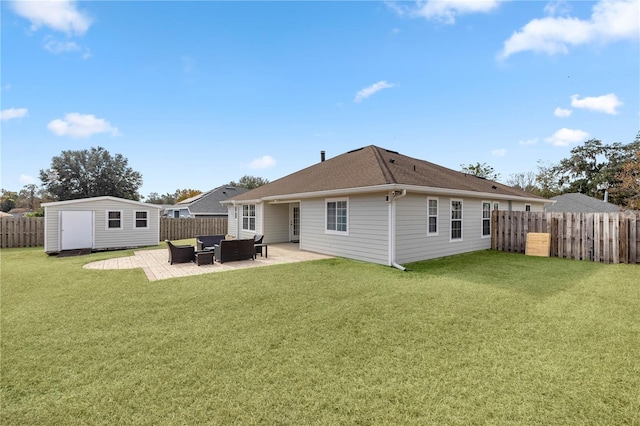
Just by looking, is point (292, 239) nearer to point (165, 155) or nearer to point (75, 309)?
point (75, 309)

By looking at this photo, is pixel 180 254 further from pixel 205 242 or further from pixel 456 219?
pixel 456 219

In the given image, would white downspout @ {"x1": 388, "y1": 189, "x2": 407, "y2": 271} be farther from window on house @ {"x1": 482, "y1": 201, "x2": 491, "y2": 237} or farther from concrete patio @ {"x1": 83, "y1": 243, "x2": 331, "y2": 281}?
window on house @ {"x1": 482, "y1": 201, "x2": 491, "y2": 237}

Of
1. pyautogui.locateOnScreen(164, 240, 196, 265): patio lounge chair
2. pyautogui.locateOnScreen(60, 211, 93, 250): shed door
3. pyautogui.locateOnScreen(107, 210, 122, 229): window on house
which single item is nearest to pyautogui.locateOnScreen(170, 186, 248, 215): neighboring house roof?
pyautogui.locateOnScreen(107, 210, 122, 229): window on house

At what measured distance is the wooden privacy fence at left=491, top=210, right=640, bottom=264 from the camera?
983 centimetres

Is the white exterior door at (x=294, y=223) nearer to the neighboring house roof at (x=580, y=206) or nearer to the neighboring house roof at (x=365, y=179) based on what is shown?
the neighboring house roof at (x=365, y=179)

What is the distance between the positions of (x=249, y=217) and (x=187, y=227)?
22.2 feet

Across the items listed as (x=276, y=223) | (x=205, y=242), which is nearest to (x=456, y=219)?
(x=276, y=223)

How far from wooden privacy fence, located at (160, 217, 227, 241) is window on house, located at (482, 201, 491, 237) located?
17348mm

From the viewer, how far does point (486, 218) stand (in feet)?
43.0

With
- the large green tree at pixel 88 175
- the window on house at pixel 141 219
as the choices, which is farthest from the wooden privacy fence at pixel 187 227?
the large green tree at pixel 88 175

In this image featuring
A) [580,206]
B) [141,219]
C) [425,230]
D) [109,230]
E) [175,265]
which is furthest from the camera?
[580,206]

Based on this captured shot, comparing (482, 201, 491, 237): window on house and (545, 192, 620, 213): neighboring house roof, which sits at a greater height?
(545, 192, 620, 213): neighboring house roof

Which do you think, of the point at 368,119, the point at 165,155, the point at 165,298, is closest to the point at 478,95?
the point at 368,119

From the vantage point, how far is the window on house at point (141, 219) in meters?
15.0
